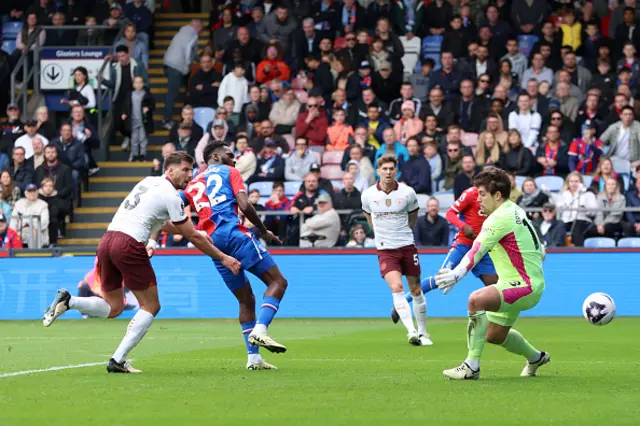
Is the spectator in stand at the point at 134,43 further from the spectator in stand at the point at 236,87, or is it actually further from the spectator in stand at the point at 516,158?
the spectator in stand at the point at 516,158

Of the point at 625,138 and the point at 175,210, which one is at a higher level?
the point at 175,210

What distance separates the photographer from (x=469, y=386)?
9531 mm

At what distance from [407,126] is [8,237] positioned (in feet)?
27.3

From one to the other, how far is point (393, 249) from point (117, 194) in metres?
12.1

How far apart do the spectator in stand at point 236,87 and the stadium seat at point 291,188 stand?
3006mm

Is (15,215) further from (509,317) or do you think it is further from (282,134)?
(509,317)

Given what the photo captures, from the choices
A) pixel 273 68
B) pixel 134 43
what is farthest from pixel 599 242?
pixel 134 43

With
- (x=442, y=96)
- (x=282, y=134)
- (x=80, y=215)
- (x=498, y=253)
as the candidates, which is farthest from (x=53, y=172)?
(x=498, y=253)

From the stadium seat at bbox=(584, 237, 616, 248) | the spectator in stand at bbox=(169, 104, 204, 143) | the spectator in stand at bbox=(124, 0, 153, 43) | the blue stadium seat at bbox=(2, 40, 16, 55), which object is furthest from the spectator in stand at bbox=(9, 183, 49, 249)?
the stadium seat at bbox=(584, 237, 616, 248)

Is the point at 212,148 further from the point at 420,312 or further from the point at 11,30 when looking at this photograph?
the point at 11,30

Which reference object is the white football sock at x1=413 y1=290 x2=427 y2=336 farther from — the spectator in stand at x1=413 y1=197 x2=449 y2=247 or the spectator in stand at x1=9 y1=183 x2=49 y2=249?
the spectator in stand at x1=9 y1=183 x2=49 y2=249

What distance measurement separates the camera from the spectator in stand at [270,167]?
24.1 m

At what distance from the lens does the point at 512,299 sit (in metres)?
9.91

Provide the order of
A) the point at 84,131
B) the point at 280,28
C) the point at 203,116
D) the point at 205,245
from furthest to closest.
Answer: the point at 280,28 < the point at 203,116 < the point at 84,131 < the point at 205,245
